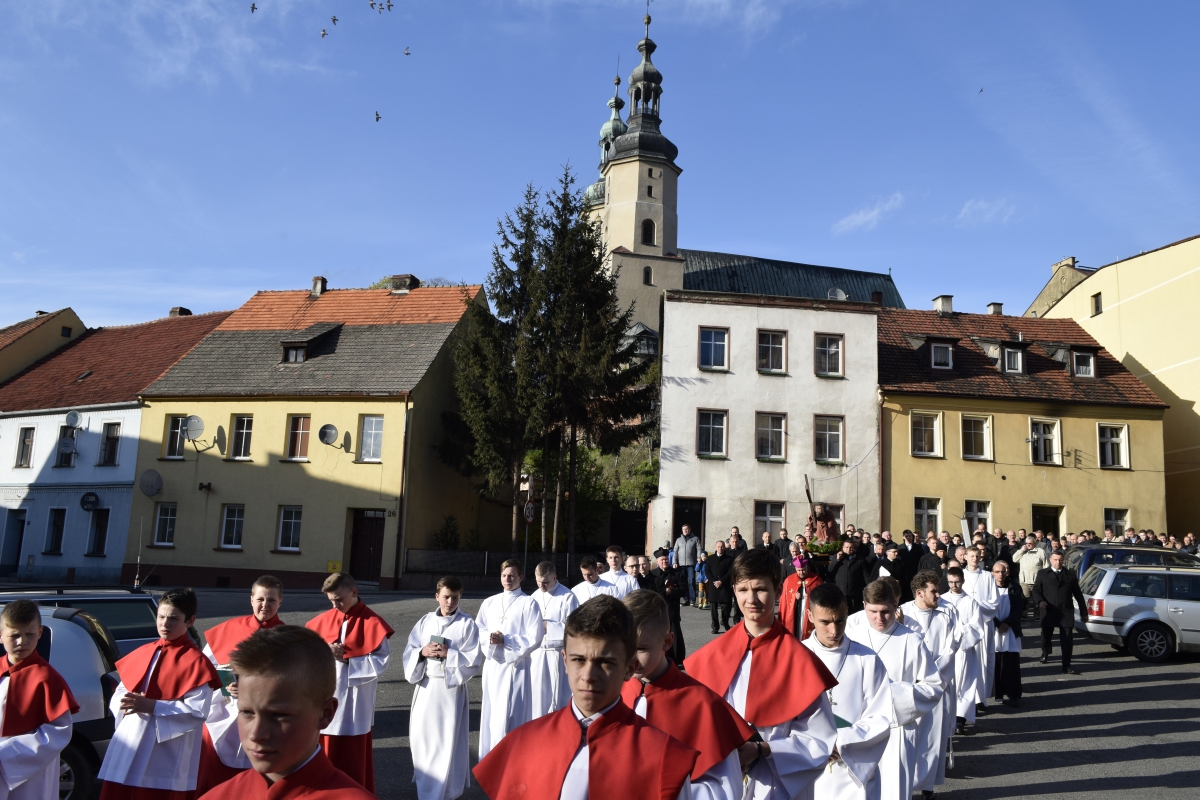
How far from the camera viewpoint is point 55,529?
34562 mm

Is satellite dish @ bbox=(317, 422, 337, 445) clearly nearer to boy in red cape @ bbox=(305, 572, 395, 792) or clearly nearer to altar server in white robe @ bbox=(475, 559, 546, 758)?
altar server in white robe @ bbox=(475, 559, 546, 758)

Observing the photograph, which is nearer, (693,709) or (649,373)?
(693,709)

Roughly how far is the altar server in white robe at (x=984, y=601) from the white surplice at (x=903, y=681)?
526cm

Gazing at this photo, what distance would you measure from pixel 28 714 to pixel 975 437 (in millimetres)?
31304

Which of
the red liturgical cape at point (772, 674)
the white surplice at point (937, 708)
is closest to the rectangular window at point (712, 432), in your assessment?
the white surplice at point (937, 708)

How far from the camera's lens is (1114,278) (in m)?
37.3

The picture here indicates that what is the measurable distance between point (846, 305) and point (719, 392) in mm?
5514

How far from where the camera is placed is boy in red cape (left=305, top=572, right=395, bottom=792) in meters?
7.07

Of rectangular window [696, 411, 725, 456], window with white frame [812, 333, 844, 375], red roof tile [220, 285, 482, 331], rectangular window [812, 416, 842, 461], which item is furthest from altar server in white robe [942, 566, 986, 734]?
red roof tile [220, 285, 482, 331]

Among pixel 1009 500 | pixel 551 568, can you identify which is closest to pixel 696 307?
pixel 1009 500

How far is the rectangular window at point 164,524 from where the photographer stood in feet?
→ 105

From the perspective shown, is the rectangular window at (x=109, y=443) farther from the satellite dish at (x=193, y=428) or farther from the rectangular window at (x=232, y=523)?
the rectangular window at (x=232, y=523)

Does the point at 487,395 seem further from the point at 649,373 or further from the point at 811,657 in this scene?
the point at 811,657

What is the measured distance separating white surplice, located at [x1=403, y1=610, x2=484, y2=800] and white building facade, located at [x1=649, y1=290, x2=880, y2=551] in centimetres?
2248
